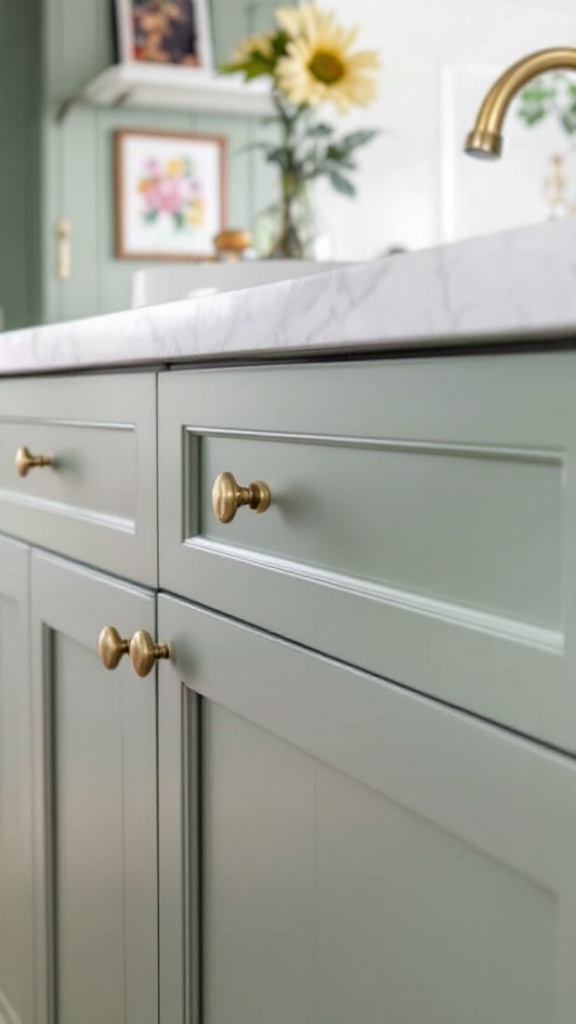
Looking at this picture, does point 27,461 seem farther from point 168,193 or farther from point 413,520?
point 168,193

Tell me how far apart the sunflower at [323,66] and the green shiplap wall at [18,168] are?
813 mm

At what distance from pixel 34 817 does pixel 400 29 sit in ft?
10.9

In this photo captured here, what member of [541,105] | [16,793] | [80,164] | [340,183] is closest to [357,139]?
[340,183]

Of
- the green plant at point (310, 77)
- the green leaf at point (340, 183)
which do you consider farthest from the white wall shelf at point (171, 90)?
the green plant at point (310, 77)

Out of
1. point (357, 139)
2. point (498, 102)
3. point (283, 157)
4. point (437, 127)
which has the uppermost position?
point (437, 127)

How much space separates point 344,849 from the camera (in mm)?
609

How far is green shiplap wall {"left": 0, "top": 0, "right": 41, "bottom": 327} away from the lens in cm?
228

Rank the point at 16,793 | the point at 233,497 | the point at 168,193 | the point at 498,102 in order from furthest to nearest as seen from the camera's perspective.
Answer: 1. the point at 168,193
2. the point at 16,793
3. the point at 498,102
4. the point at 233,497

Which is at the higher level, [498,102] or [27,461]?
[498,102]

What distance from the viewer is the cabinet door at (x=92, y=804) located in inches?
33.7

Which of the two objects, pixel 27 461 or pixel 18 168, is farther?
pixel 18 168

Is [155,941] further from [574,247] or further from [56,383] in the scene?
[574,247]

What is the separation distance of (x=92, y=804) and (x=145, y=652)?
22 cm

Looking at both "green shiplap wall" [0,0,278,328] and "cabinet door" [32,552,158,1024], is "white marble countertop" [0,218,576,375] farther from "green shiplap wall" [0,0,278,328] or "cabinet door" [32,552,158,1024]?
"green shiplap wall" [0,0,278,328]
